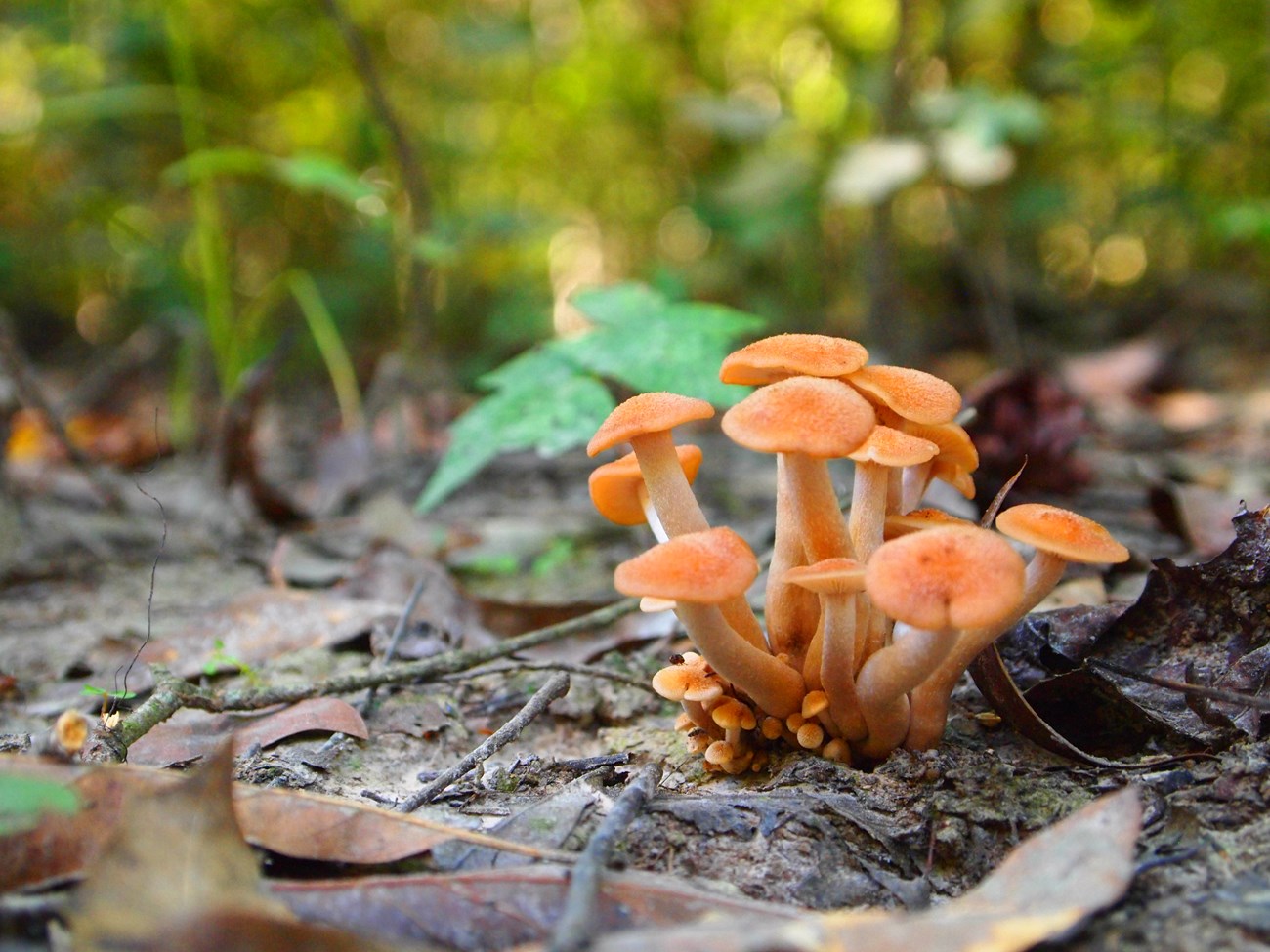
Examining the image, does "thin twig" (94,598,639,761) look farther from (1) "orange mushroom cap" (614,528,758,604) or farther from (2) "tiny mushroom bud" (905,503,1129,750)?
(2) "tiny mushroom bud" (905,503,1129,750)

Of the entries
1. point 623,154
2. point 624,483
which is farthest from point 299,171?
point 623,154

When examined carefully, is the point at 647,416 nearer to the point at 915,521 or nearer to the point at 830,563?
the point at 830,563

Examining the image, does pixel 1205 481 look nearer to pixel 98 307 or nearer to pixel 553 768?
pixel 553 768

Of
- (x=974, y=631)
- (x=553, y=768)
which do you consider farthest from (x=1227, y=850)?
(x=553, y=768)

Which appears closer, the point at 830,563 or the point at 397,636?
the point at 830,563

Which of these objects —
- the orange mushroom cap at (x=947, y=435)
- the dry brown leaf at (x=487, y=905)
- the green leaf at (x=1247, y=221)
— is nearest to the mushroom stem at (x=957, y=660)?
the orange mushroom cap at (x=947, y=435)

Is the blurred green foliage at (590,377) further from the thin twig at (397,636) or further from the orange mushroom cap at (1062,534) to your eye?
the orange mushroom cap at (1062,534)

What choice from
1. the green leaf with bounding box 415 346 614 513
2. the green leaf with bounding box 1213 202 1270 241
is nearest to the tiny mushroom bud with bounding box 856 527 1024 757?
the green leaf with bounding box 415 346 614 513

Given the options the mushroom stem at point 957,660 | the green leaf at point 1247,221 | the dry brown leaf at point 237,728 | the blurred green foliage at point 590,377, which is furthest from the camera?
the green leaf at point 1247,221
